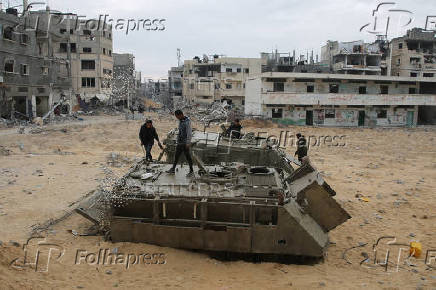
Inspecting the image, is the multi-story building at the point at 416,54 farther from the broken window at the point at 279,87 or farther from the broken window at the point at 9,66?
the broken window at the point at 9,66

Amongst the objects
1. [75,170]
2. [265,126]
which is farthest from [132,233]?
[265,126]

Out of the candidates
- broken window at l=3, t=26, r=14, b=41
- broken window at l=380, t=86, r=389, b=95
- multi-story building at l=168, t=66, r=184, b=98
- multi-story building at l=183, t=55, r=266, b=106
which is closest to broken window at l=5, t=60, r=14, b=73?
broken window at l=3, t=26, r=14, b=41

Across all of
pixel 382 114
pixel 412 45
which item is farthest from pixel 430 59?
pixel 382 114

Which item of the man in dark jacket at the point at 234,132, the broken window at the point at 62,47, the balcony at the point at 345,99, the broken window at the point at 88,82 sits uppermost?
the broken window at the point at 62,47

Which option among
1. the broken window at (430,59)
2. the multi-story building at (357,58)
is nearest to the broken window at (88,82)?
→ the multi-story building at (357,58)

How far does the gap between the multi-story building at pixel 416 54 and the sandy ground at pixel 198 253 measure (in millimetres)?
38196

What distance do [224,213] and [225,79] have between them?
4926 cm

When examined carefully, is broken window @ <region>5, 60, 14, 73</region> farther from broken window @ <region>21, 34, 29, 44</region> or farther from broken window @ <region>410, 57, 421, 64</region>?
broken window @ <region>410, 57, 421, 64</region>

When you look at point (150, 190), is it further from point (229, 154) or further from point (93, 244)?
point (229, 154)

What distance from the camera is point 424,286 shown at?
269 inches

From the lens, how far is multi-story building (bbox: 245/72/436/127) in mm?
40000

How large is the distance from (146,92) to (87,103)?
144ft

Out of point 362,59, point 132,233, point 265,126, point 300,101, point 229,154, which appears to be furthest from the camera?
point 362,59

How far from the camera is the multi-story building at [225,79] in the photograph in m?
55.8
